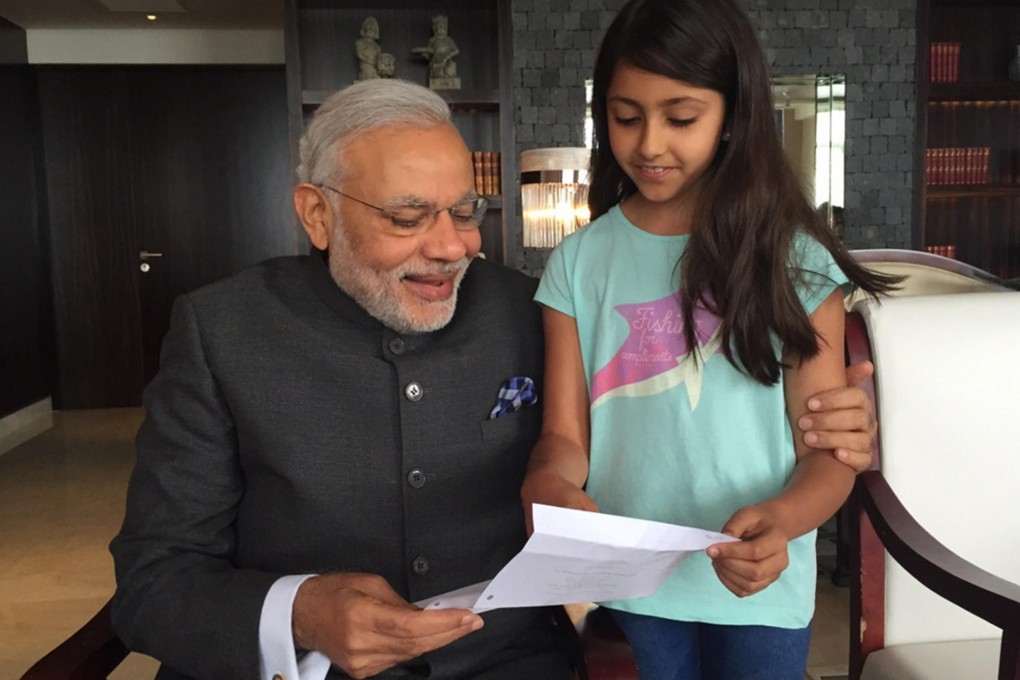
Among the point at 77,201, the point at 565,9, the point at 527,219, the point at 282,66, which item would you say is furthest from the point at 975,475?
the point at 77,201

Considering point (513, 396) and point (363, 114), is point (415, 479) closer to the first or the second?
point (513, 396)

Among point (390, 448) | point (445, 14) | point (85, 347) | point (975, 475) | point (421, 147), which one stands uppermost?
point (445, 14)

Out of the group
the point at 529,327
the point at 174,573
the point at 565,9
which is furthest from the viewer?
the point at 565,9

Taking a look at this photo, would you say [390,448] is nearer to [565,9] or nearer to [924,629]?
[924,629]

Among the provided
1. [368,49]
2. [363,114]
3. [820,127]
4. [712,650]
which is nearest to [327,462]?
[363,114]

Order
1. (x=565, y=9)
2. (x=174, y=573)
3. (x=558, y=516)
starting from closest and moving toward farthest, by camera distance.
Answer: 1. (x=558, y=516)
2. (x=174, y=573)
3. (x=565, y=9)

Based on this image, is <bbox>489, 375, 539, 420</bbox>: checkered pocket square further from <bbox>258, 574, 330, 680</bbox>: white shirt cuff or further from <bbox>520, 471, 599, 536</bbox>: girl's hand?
<bbox>258, 574, 330, 680</bbox>: white shirt cuff

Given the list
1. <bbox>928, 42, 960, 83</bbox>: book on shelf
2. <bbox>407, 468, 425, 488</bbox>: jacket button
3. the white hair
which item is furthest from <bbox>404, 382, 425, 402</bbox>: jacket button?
<bbox>928, 42, 960, 83</bbox>: book on shelf

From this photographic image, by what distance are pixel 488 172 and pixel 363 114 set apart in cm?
461

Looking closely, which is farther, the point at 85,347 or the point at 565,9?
the point at 85,347

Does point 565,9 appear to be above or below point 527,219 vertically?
above

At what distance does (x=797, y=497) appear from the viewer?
116cm

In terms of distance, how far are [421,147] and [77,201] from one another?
7915 millimetres

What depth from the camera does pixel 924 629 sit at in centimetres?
156
